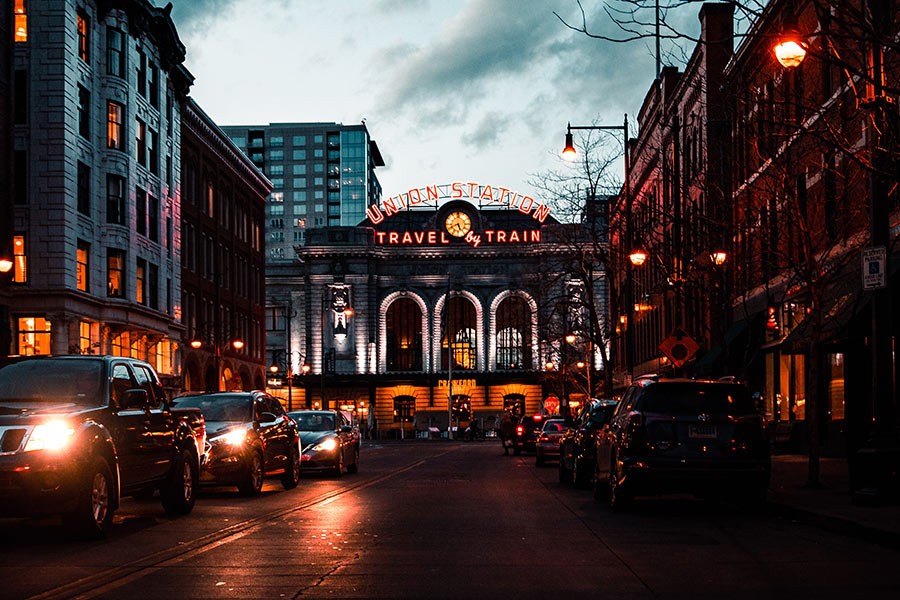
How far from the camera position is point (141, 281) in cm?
5691

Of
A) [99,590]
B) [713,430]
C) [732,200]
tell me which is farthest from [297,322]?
[99,590]

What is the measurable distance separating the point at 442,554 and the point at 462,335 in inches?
3964

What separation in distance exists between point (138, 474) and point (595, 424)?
8.81 metres

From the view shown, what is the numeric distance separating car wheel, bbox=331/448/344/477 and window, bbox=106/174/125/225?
27.0 m

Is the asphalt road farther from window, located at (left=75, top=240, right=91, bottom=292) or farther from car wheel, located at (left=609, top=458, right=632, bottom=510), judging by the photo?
window, located at (left=75, top=240, right=91, bottom=292)

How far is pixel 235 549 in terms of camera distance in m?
13.0

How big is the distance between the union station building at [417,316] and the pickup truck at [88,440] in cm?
9228

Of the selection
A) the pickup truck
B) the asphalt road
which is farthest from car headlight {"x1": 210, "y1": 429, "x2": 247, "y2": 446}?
the pickup truck

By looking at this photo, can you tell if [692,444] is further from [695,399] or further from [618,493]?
[618,493]

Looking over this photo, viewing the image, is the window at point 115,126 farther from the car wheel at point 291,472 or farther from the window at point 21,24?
the car wheel at point 291,472

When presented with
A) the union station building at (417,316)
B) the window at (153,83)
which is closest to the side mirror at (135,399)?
the window at (153,83)

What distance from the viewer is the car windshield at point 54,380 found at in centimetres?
1509

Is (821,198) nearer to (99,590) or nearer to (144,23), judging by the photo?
(99,590)

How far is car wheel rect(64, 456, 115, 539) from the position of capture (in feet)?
44.2
